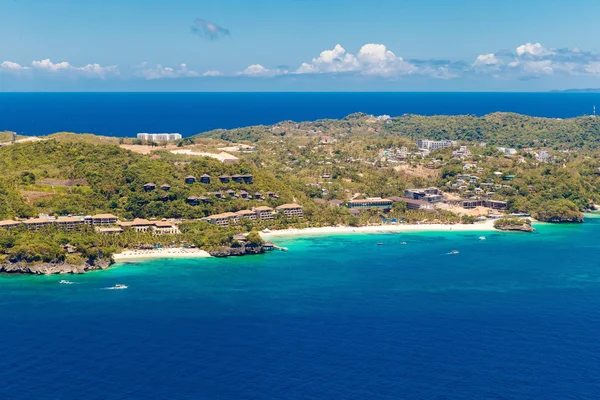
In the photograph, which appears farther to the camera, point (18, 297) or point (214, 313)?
point (18, 297)

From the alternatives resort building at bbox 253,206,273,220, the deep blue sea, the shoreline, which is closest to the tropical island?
the shoreline

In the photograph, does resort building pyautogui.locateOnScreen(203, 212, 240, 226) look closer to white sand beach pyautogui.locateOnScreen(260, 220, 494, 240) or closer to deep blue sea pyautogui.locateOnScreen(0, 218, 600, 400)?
white sand beach pyautogui.locateOnScreen(260, 220, 494, 240)

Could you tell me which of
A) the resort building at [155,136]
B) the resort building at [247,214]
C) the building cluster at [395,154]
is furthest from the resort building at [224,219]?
the resort building at [155,136]

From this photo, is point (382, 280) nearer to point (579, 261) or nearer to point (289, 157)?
point (579, 261)

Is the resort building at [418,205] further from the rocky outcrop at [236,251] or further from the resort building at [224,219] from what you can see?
the rocky outcrop at [236,251]

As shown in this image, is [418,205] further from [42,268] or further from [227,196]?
[42,268]

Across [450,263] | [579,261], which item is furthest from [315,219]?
[579,261]

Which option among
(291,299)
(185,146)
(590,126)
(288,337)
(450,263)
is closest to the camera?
(288,337)
